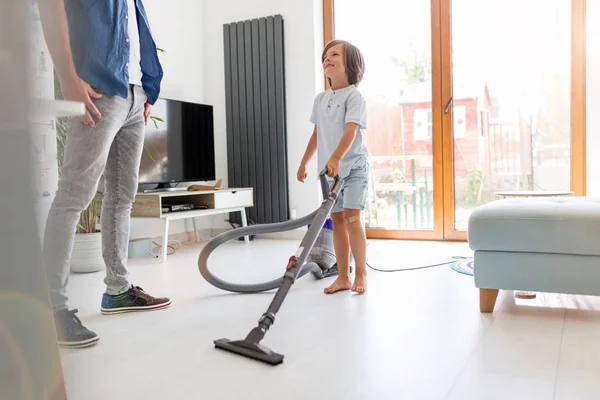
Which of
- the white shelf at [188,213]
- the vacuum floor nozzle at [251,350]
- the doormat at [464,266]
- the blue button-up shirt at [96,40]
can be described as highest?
the blue button-up shirt at [96,40]

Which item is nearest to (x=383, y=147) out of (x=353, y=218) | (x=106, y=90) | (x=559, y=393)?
(x=353, y=218)

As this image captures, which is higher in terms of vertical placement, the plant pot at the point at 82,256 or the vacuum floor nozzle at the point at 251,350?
the plant pot at the point at 82,256

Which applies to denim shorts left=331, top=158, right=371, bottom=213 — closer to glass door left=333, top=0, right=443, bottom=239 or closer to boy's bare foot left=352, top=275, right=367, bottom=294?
boy's bare foot left=352, top=275, right=367, bottom=294

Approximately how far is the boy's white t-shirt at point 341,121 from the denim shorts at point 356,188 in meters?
0.03

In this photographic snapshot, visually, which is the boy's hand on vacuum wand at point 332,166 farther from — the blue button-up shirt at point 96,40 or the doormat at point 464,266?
the blue button-up shirt at point 96,40

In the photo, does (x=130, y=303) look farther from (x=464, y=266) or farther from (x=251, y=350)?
(x=464, y=266)

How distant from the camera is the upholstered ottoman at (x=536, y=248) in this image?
5.18 ft

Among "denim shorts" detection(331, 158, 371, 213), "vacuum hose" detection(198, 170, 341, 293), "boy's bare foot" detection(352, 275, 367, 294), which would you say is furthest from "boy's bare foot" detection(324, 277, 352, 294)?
"denim shorts" detection(331, 158, 371, 213)

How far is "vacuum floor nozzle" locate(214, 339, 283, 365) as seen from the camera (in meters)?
1.31

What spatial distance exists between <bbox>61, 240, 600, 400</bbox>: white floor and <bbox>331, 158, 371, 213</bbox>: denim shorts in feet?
1.22

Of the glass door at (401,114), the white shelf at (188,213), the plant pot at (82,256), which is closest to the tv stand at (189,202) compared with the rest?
the white shelf at (188,213)

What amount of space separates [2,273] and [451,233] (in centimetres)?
376

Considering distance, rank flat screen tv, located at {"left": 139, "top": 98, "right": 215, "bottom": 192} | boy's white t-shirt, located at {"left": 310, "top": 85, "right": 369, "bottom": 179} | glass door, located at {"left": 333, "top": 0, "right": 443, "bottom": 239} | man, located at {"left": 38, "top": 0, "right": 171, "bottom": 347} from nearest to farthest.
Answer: man, located at {"left": 38, "top": 0, "right": 171, "bottom": 347} < boy's white t-shirt, located at {"left": 310, "top": 85, "right": 369, "bottom": 179} < flat screen tv, located at {"left": 139, "top": 98, "right": 215, "bottom": 192} < glass door, located at {"left": 333, "top": 0, "right": 443, "bottom": 239}

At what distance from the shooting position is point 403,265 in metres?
2.77
